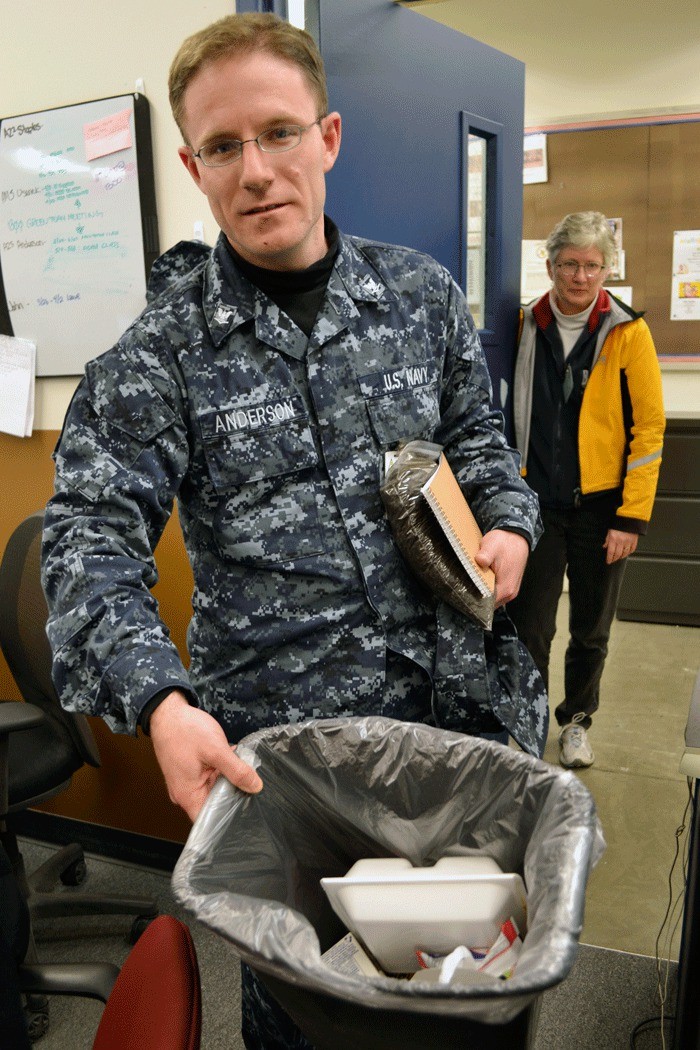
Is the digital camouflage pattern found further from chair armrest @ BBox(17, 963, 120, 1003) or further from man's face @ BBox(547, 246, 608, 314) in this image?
man's face @ BBox(547, 246, 608, 314)

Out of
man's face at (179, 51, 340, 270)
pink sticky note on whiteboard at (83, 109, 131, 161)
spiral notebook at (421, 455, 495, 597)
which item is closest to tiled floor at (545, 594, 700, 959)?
spiral notebook at (421, 455, 495, 597)

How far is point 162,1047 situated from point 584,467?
6.94 feet

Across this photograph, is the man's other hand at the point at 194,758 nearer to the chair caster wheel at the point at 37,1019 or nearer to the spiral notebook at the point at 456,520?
the spiral notebook at the point at 456,520

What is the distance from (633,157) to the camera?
157 inches

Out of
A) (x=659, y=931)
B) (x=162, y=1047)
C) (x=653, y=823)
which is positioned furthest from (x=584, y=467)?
(x=162, y=1047)

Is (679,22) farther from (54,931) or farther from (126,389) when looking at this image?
(54,931)

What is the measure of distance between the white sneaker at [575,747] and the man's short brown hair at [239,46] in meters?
2.17

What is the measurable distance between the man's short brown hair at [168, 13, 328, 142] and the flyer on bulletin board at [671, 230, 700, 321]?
343 centimetres

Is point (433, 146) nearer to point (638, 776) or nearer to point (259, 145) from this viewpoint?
point (259, 145)

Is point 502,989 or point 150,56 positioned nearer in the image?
point 502,989

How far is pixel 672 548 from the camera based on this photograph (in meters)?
3.77

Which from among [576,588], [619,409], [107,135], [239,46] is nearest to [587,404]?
[619,409]

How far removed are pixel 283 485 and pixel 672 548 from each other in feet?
10.1

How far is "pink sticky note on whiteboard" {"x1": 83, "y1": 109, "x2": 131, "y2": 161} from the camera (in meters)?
1.87
